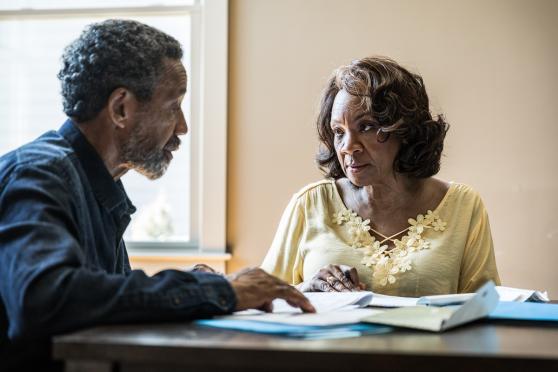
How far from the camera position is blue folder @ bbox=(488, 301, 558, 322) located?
1.26m

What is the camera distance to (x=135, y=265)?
339 cm

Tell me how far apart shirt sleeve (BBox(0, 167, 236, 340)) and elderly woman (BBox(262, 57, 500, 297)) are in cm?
96

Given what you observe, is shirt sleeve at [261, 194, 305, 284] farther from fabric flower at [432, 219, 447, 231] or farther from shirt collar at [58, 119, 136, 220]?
shirt collar at [58, 119, 136, 220]

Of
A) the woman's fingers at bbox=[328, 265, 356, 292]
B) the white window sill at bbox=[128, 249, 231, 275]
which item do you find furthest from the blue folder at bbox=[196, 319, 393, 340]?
the white window sill at bbox=[128, 249, 231, 275]

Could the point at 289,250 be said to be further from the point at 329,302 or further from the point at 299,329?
the point at 299,329

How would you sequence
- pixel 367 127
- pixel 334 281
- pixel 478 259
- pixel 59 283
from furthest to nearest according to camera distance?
pixel 367 127
pixel 478 259
pixel 334 281
pixel 59 283

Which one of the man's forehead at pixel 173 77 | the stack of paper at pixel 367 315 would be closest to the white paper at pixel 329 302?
the stack of paper at pixel 367 315

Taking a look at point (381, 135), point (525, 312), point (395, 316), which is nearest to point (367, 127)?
point (381, 135)

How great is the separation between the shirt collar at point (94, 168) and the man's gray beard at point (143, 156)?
0.07 meters

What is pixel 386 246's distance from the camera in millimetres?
2102

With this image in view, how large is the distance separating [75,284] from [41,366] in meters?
0.21

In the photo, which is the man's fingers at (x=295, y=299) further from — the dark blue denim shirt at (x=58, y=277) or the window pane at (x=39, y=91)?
the window pane at (x=39, y=91)

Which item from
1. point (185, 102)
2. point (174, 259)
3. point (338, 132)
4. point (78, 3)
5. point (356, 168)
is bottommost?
point (174, 259)

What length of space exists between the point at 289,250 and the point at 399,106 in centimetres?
54
